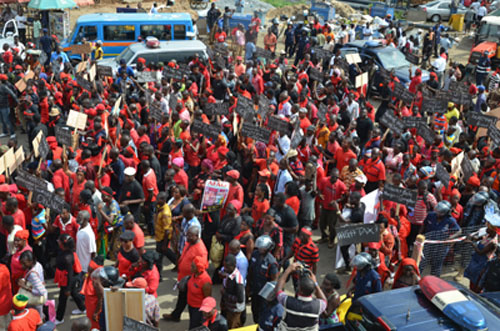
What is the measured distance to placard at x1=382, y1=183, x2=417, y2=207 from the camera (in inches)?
329

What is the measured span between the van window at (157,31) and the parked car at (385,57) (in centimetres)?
665

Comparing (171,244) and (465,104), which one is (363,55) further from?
(171,244)

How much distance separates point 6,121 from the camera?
14734 mm

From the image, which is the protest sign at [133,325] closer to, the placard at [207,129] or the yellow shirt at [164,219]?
the yellow shirt at [164,219]

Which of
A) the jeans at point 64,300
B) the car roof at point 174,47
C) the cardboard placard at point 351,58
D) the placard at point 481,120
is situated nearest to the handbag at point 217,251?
the jeans at point 64,300

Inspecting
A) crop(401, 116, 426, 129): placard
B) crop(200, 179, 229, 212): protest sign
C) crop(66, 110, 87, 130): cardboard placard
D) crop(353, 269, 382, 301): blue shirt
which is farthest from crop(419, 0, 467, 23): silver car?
crop(353, 269, 382, 301): blue shirt

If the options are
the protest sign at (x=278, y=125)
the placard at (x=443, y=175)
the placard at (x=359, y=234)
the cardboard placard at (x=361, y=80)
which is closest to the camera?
the placard at (x=359, y=234)

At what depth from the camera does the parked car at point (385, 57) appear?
61.7 feet

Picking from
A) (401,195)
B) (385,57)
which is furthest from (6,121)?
(385,57)

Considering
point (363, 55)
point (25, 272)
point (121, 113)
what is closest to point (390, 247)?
point (25, 272)

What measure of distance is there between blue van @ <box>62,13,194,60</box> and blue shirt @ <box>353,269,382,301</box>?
1545 cm

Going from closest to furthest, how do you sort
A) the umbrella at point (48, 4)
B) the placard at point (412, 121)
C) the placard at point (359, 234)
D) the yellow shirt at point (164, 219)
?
1. the placard at point (359, 234)
2. the yellow shirt at point (164, 219)
3. the placard at point (412, 121)
4. the umbrella at point (48, 4)

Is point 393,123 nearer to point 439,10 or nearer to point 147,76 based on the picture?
point 147,76

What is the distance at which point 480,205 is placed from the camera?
8.97 meters
